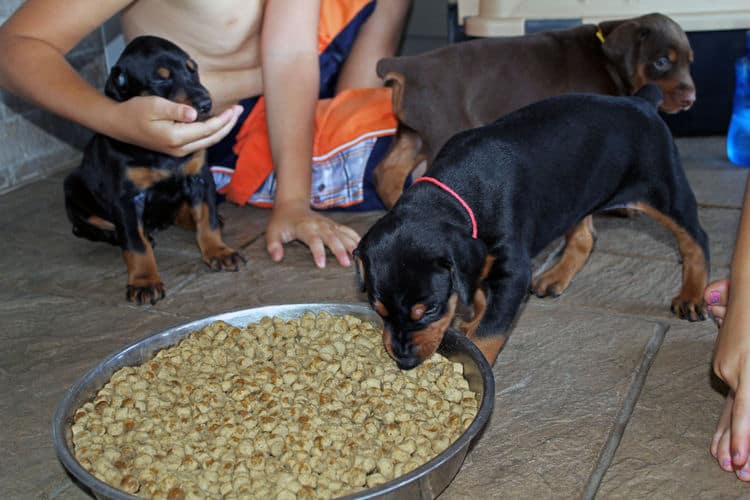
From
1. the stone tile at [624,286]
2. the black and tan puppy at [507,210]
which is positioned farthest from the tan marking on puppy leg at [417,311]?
the stone tile at [624,286]

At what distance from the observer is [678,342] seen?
250 cm

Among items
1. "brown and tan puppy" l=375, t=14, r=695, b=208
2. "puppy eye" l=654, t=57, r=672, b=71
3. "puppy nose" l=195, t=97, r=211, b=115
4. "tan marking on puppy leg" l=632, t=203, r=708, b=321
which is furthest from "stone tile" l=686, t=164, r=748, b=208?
"puppy nose" l=195, t=97, r=211, b=115

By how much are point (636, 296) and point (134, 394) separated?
63.6 inches

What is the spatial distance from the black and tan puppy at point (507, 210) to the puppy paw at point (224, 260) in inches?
38.2

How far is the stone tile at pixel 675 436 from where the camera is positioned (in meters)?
A: 1.88

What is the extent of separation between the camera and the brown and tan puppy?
329cm

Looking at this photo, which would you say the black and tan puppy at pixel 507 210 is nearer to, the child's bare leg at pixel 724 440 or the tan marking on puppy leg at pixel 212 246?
the child's bare leg at pixel 724 440

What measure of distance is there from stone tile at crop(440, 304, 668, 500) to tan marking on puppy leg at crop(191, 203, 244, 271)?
1.10 meters

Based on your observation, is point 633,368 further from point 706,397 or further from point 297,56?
point 297,56

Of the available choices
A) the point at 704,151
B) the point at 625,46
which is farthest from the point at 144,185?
the point at 704,151

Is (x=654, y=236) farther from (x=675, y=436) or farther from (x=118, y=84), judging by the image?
(x=118, y=84)

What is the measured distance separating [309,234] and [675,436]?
1569 millimetres

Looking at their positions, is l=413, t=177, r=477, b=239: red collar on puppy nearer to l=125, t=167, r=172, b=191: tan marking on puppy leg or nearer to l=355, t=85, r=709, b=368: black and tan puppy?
l=355, t=85, r=709, b=368: black and tan puppy

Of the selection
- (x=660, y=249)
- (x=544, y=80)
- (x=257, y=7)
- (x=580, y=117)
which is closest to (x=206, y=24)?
(x=257, y=7)
